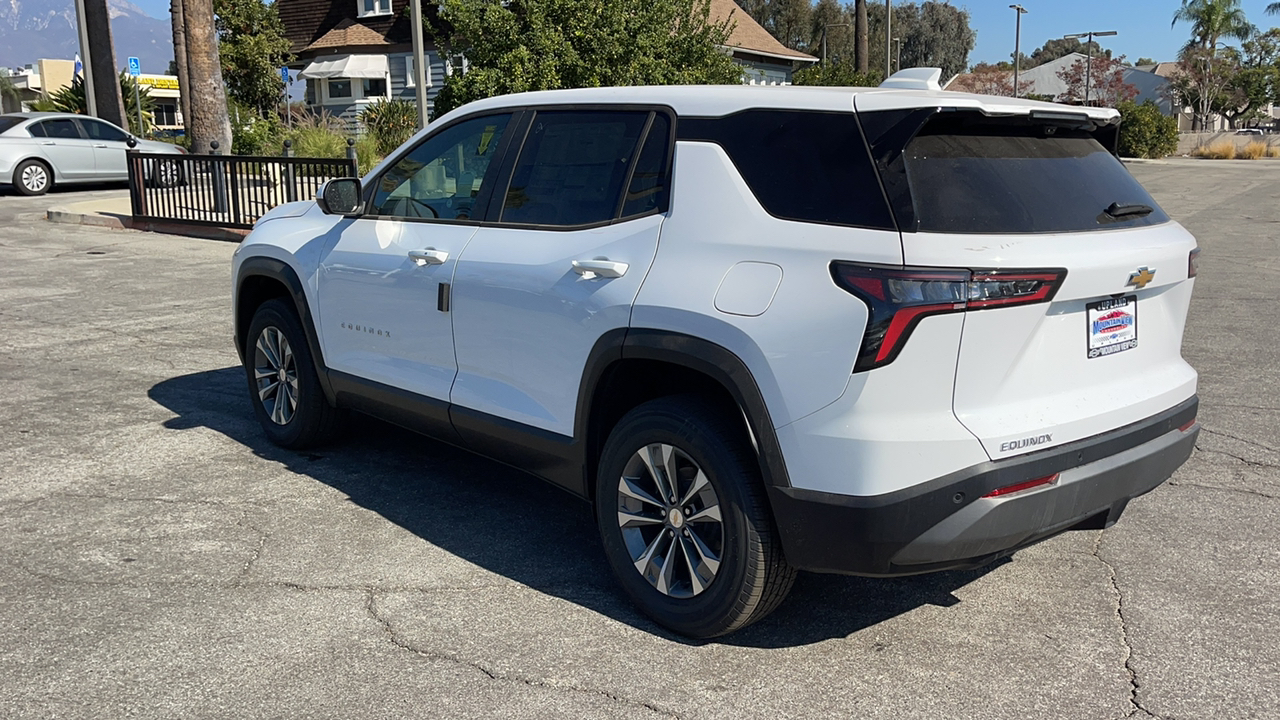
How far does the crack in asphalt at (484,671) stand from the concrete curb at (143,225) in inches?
507

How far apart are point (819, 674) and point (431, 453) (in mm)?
2969

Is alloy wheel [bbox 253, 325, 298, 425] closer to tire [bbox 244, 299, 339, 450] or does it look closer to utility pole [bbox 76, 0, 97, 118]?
tire [bbox 244, 299, 339, 450]

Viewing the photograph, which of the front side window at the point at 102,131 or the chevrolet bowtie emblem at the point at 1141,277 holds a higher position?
the front side window at the point at 102,131

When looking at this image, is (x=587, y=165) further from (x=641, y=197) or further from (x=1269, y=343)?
(x=1269, y=343)

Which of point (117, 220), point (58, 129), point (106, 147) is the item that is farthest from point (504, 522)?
point (106, 147)

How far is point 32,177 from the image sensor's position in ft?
73.4

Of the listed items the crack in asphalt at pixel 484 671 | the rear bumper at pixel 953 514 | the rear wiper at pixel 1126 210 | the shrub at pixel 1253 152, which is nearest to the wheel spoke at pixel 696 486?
the rear bumper at pixel 953 514

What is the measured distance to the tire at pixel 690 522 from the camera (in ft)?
11.7

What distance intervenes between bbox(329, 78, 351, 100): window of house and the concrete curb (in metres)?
25.8

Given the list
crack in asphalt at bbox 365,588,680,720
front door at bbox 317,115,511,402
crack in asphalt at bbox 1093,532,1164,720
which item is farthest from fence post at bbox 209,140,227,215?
crack in asphalt at bbox 1093,532,1164,720

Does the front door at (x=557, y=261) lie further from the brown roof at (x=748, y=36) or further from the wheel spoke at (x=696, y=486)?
the brown roof at (x=748, y=36)

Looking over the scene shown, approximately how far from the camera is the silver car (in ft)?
72.1

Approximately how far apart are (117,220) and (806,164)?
16.8m

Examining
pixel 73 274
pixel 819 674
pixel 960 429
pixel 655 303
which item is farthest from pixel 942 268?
pixel 73 274
